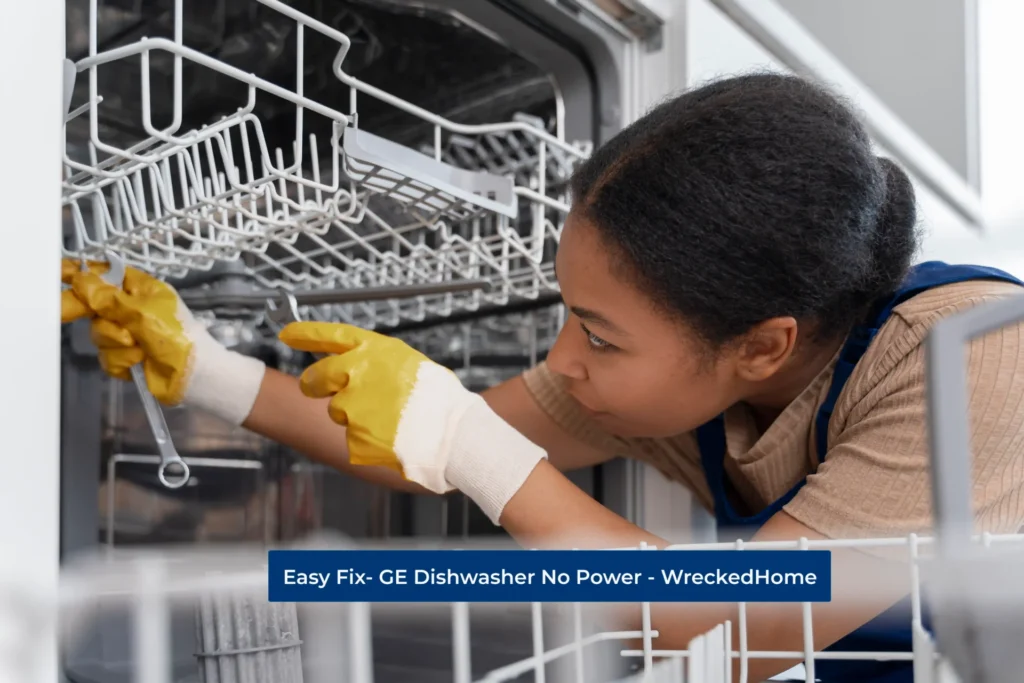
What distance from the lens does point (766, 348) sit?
2.68 feet

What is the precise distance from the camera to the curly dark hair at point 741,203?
2.41 ft

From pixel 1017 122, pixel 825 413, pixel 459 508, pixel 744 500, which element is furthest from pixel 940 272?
pixel 1017 122

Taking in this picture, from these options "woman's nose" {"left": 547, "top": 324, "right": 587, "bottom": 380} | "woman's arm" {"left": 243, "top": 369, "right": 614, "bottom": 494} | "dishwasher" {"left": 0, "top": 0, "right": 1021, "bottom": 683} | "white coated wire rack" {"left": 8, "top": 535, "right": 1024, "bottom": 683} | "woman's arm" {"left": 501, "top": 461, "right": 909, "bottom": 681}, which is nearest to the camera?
"white coated wire rack" {"left": 8, "top": 535, "right": 1024, "bottom": 683}

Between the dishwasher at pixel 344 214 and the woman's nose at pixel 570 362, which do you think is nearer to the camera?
the dishwasher at pixel 344 214

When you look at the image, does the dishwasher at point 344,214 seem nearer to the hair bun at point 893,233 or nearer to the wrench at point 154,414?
the wrench at point 154,414

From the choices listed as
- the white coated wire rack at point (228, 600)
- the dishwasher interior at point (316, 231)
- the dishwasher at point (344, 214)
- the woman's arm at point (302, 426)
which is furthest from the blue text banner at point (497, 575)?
the woman's arm at point (302, 426)

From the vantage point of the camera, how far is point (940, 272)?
2.87ft

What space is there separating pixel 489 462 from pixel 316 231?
0.78 ft

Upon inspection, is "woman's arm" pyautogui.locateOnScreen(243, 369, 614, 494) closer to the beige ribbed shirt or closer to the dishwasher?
the dishwasher

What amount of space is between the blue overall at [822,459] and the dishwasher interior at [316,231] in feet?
0.73

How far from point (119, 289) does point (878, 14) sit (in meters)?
2.02

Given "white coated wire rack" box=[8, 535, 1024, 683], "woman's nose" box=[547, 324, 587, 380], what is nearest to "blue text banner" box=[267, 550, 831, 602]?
"white coated wire rack" box=[8, 535, 1024, 683]

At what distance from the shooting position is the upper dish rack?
64 centimetres

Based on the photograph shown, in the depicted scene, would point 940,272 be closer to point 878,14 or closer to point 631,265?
point 631,265
